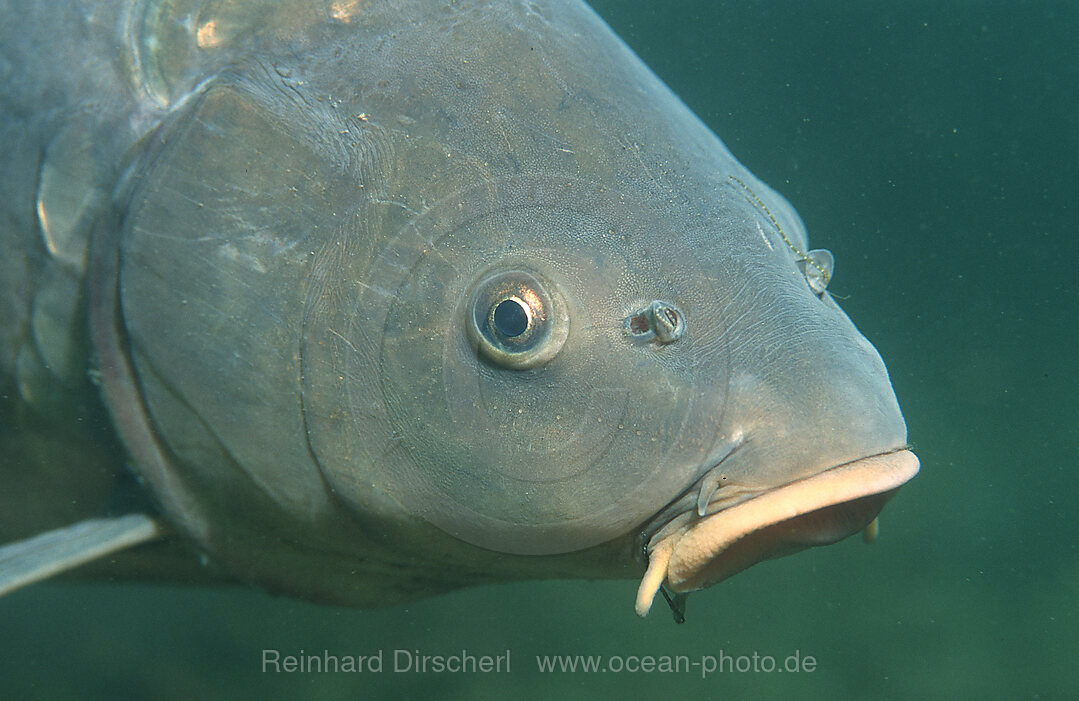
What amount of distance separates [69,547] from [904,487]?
7.06 m

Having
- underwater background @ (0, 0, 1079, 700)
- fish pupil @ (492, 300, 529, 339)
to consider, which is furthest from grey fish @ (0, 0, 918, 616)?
underwater background @ (0, 0, 1079, 700)

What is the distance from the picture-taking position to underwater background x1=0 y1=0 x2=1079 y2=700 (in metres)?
6.98

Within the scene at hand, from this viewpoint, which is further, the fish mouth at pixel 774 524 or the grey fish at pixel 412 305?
the grey fish at pixel 412 305

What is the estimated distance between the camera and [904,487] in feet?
22.5

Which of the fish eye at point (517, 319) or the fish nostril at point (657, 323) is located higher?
the fish nostril at point (657, 323)

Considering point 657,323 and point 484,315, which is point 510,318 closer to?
point 484,315

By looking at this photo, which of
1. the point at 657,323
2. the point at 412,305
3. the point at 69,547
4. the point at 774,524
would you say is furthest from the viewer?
the point at 69,547

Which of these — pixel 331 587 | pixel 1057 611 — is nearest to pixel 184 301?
pixel 331 587

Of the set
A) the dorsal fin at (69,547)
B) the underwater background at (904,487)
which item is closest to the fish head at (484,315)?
the dorsal fin at (69,547)

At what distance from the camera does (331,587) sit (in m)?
2.68

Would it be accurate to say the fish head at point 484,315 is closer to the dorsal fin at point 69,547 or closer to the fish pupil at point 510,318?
the fish pupil at point 510,318

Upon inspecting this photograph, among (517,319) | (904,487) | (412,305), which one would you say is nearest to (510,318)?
(517,319)

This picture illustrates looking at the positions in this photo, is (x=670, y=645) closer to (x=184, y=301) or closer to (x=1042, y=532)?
(x=184, y=301)

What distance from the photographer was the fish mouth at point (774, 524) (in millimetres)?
1559
